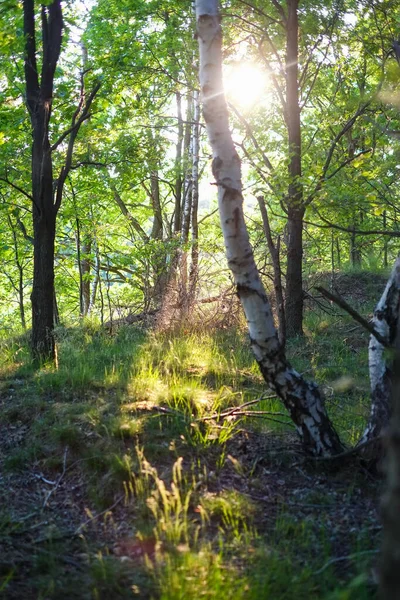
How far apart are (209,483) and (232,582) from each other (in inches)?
47.6

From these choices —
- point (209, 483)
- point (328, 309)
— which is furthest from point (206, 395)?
point (328, 309)

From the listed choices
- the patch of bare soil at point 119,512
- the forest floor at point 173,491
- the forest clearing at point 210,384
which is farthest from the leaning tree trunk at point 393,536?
the patch of bare soil at point 119,512

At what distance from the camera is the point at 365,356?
8.25 m

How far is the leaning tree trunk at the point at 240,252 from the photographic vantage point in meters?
4.17

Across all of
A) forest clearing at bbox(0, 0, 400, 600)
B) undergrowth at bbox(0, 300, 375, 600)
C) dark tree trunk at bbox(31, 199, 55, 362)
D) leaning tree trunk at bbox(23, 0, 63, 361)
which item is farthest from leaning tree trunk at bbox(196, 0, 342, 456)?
dark tree trunk at bbox(31, 199, 55, 362)

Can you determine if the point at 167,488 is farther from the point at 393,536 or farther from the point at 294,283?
the point at 294,283

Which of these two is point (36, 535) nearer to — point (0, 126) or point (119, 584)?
point (119, 584)

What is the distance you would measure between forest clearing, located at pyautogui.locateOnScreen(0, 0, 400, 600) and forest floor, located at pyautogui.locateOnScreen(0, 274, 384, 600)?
17 millimetres

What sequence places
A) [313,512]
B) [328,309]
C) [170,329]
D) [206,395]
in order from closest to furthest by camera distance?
[313,512] → [206,395] → [170,329] → [328,309]

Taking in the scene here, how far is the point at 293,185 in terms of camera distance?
348 inches

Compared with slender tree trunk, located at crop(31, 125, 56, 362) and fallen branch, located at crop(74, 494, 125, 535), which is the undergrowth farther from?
slender tree trunk, located at crop(31, 125, 56, 362)

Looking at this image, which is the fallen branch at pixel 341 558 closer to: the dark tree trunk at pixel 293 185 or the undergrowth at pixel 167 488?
the undergrowth at pixel 167 488

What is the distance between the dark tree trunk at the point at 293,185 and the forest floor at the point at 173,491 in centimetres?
289

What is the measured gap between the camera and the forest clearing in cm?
309
